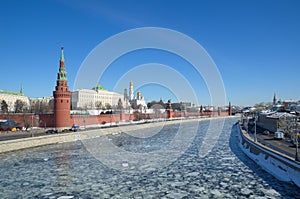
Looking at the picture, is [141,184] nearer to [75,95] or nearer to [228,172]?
[228,172]

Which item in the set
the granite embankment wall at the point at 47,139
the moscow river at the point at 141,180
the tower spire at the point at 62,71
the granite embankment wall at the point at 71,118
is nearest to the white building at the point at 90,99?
the granite embankment wall at the point at 71,118

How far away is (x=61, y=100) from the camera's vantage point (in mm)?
25938

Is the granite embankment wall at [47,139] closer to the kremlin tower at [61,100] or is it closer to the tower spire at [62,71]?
the kremlin tower at [61,100]

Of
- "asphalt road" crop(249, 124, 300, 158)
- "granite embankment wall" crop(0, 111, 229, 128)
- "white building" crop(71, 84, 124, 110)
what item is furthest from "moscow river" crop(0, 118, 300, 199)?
"white building" crop(71, 84, 124, 110)

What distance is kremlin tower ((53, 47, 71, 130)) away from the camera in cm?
2569

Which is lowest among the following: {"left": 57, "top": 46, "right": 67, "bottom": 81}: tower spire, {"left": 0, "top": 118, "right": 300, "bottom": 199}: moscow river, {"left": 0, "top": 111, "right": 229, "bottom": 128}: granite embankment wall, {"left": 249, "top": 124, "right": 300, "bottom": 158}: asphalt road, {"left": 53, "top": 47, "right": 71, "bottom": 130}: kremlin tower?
{"left": 0, "top": 118, "right": 300, "bottom": 199}: moscow river

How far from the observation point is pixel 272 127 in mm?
24656

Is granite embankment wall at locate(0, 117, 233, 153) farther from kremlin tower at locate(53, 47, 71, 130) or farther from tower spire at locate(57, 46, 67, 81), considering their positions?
tower spire at locate(57, 46, 67, 81)

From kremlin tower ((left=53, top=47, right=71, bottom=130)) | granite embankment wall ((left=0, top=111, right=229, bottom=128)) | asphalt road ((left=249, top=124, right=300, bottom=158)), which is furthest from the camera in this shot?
granite embankment wall ((left=0, top=111, right=229, bottom=128))

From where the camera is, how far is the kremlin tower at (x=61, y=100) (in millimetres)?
25688

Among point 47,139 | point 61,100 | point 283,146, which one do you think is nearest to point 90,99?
point 61,100

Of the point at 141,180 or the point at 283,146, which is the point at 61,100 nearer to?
the point at 141,180

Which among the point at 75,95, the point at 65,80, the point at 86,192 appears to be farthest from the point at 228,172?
the point at 75,95

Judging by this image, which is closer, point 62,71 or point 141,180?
point 141,180
